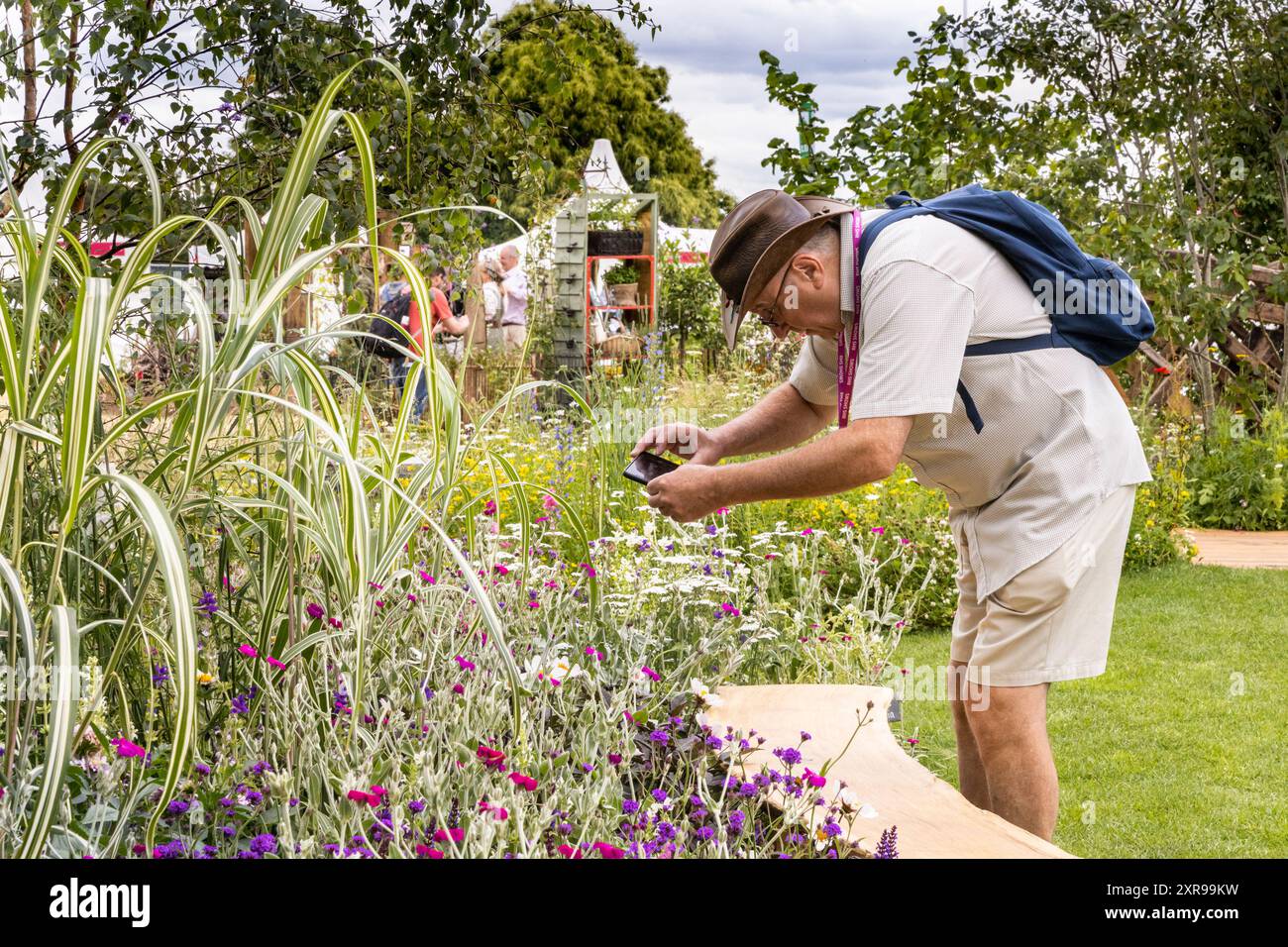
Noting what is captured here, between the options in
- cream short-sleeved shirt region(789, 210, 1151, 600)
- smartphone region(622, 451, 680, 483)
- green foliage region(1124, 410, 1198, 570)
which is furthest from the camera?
green foliage region(1124, 410, 1198, 570)

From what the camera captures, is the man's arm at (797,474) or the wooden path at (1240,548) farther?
the wooden path at (1240,548)

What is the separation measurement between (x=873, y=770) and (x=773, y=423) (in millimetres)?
892

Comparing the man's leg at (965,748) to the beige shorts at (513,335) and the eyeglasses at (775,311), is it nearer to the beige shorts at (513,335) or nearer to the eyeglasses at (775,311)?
the eyeglasses at (775,311)

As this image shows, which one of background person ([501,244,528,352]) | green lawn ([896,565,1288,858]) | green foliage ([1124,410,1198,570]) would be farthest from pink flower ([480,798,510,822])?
background person ([501,244,528,352])

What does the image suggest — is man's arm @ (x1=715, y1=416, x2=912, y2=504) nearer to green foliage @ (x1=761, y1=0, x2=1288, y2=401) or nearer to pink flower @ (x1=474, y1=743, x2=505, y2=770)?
pink flower @ (x1=474, y1=743, x2=505, y2=770)

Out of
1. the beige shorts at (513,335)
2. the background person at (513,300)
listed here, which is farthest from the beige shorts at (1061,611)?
the background person at (513,300)

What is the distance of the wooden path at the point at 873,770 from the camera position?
212cm

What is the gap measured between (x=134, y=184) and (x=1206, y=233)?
6.34 m

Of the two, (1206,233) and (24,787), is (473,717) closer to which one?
(24,787)

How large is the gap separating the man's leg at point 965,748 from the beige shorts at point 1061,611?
8.3 inches

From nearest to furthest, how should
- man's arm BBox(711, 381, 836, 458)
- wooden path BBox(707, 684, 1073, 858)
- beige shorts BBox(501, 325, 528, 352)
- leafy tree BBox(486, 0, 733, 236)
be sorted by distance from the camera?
wooden path BBox(707, 684, 1073, 858), man's arm BBox(711, 381, 836, 458), beige shorts BBox(501, 325, 528, 352), leafy tree BBox(486, 0, 733, 236)

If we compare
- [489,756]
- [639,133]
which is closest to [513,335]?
[489,756]

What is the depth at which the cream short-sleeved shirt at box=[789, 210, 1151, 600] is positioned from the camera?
7.50 ft

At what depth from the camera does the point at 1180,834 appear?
3.41 meters
